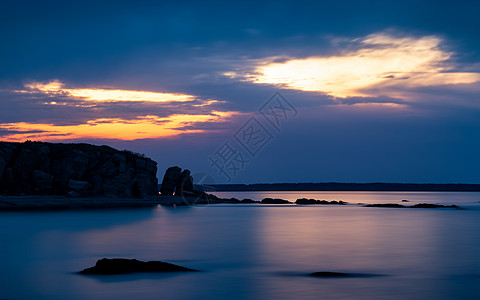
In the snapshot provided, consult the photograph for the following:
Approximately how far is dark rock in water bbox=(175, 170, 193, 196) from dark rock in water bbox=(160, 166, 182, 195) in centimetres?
77

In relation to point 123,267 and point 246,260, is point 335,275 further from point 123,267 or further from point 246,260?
point 123,267

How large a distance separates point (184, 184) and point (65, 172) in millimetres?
28565

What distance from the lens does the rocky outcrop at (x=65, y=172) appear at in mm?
86000

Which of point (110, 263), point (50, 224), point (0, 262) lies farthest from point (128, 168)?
point (110, 263)

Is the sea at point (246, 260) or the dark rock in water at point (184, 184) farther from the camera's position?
the dark rock in water at point (184, 184)

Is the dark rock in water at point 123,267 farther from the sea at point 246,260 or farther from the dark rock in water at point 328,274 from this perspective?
the dark rock in water at point 328,274

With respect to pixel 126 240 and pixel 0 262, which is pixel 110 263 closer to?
pixel 0 262

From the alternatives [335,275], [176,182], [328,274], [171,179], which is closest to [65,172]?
[171,179]

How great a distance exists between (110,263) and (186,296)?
4.08 metres

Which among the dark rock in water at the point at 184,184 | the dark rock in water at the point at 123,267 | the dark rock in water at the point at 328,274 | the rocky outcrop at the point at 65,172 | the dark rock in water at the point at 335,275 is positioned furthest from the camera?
the dark rock in water at the point at 184,184

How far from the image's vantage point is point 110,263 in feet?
66.7

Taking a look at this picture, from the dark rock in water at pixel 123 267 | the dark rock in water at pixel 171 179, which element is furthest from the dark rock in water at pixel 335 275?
the dark rock in water at pixel 171 179

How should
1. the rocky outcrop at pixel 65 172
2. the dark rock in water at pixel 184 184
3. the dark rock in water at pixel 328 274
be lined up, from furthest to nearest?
the dark rock in water at pixel 184 184 → the rocky outcrop at pixel 65 172 → the dark rock in water at pixel 328 274

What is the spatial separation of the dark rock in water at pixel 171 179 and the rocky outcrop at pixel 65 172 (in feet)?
36.9
